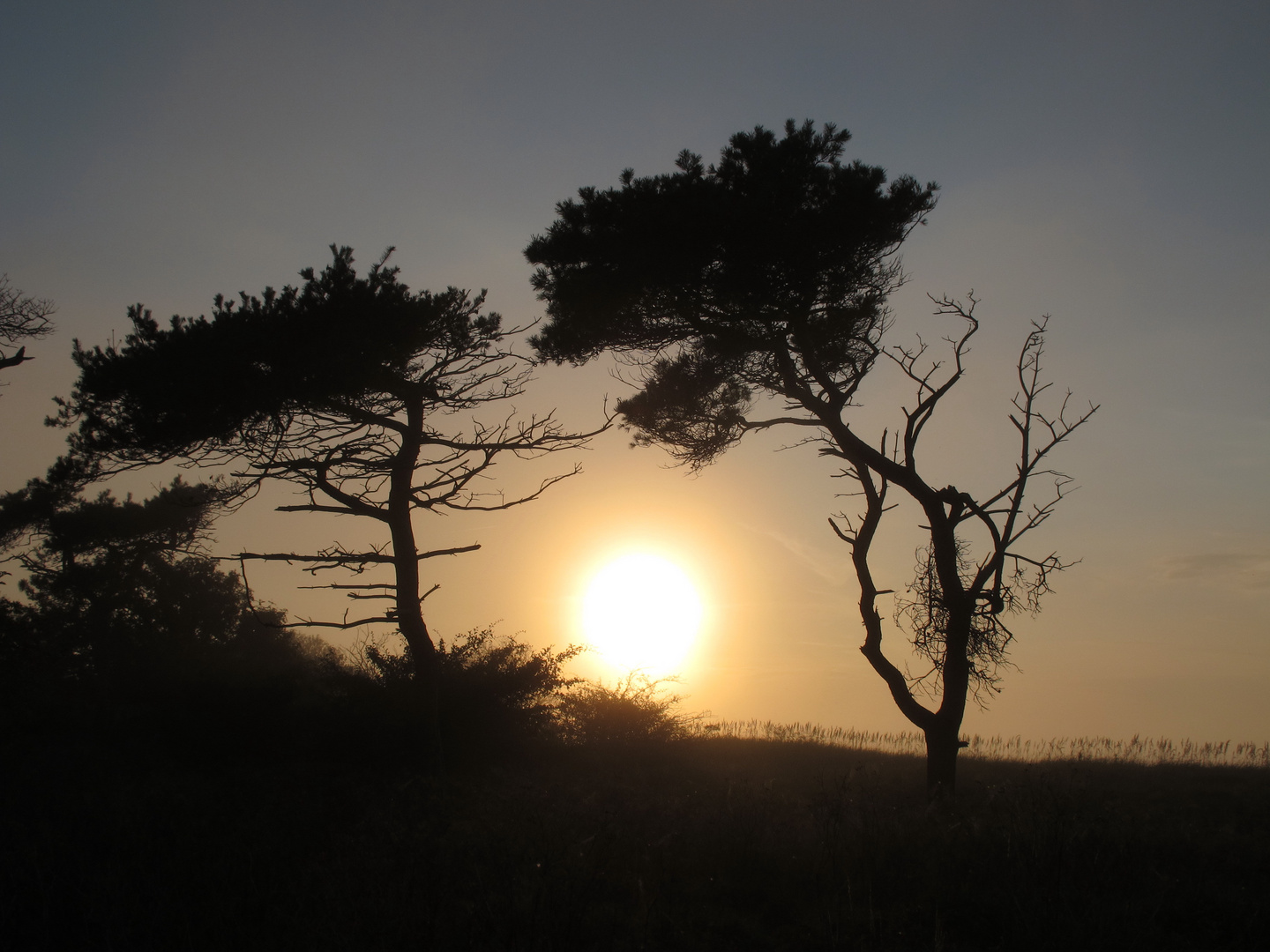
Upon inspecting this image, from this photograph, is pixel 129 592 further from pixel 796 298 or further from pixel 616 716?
pixel 796 298

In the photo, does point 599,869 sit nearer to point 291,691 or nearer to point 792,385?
point 792,385

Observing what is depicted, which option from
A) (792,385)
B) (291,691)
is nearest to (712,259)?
(792,385)

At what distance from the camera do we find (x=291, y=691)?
14781 mm

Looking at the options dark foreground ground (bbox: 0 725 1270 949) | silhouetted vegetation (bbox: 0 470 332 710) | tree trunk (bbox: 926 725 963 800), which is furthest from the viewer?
silhouetted vegetation (bbox: 0 470 332 710)

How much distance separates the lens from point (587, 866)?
7078 millimetres

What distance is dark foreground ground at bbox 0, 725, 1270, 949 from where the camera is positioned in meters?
5.72

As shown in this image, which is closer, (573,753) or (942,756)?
(942,756)

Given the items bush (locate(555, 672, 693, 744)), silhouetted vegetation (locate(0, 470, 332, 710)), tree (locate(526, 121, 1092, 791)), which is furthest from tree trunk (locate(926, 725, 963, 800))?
silhouetted vegetation (locate(0, 470, 332, 710))

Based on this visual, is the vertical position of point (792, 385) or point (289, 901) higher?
point (792, 385)

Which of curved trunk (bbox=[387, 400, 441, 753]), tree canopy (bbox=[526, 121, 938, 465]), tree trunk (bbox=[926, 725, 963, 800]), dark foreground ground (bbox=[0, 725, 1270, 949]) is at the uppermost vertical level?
tree canopy (bbox=[526, 121, 938, 465])

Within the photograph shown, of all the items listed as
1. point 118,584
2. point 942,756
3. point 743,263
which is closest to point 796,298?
point 743,263

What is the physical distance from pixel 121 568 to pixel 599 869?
23298 millimetres

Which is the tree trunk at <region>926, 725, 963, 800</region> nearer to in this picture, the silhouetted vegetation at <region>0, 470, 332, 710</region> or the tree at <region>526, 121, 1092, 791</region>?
the tree at <region>526, 121, 1092, 791</region>

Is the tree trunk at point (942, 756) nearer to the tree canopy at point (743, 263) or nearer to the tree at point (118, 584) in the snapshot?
the tree canopy at point (743, 263)
